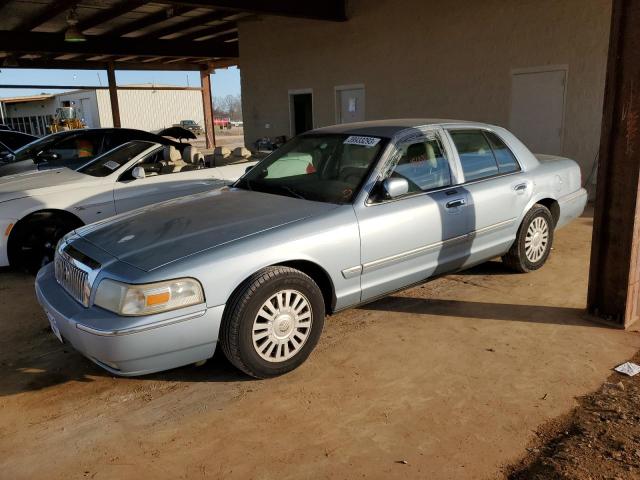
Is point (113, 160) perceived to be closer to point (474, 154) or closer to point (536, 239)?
point (474, 154)

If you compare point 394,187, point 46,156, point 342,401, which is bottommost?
point 342,401

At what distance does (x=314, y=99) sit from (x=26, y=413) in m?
11.6

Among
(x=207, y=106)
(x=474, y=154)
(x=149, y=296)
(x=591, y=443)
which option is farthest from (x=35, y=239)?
(x=207, y=106)

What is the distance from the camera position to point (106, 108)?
157 feet

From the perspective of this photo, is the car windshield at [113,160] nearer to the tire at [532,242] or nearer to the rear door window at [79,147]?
the rear door window at [79,147]

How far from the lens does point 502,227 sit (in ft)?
15.8

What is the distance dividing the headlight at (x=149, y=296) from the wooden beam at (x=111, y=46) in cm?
1463

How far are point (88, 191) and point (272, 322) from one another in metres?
3.69

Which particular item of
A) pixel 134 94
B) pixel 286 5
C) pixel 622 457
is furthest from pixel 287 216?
pixel 134 94

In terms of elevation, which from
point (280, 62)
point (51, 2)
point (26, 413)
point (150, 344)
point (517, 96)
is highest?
point (51, 2)

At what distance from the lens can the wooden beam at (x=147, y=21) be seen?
13.3 metres

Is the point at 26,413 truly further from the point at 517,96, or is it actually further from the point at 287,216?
the point at 517,96

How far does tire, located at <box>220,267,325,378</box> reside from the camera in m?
3.22

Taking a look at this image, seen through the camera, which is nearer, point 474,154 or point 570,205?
point 474,154
